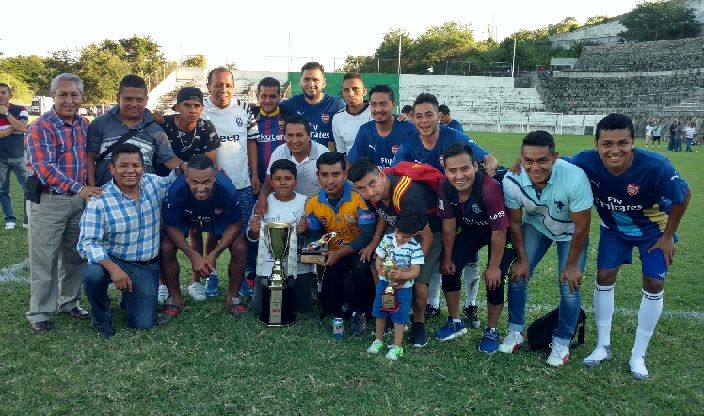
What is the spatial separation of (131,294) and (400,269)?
2278 millimetres

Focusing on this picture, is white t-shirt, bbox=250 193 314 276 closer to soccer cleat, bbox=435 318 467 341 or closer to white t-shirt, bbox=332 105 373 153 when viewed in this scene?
white t-shirt, bbox=332 105 373 153

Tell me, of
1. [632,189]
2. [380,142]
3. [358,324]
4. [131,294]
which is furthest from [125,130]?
[632,189]

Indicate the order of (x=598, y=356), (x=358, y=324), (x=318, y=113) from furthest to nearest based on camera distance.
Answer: (x=318, y=113), (x=358, y=324), (x=598, y=356)

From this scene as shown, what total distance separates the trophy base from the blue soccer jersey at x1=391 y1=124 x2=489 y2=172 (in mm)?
1516

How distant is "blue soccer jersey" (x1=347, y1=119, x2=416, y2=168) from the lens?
5.16m

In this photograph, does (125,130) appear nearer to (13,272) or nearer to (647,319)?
(13,272)

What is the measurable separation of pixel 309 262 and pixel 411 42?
74.7m

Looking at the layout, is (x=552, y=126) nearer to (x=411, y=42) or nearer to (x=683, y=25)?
(x=683, y=25)

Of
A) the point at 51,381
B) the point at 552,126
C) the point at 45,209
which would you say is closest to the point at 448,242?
the point at 51,381

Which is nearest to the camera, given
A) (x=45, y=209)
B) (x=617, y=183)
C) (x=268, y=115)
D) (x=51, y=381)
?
(x=51, y=381)

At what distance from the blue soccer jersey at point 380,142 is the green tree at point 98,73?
151 feet

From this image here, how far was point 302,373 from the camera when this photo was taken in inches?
151

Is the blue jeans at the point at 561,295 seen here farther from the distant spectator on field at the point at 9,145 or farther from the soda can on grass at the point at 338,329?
the distant spectator on field at the point at 9,145

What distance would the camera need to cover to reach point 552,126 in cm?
4147
